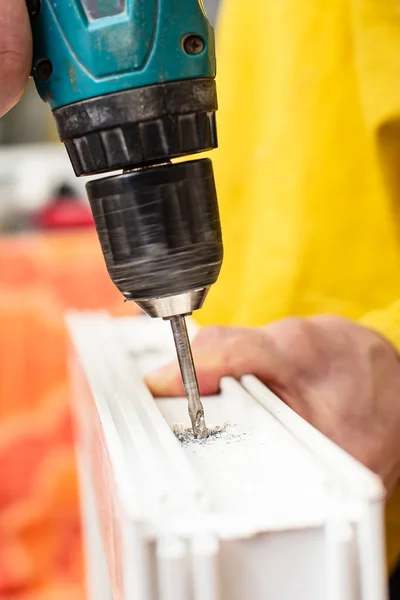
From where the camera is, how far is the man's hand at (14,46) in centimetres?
33

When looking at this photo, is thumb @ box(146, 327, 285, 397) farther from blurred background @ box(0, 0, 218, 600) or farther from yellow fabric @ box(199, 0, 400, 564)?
blurred background @ box(0, 0, 218, 600)

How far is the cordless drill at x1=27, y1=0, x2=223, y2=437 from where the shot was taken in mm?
318

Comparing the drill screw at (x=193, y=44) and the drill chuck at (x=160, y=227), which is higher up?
the drill screw at (x=193, y=44)

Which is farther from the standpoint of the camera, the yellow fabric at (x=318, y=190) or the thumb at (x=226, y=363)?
the yellow fabric at (x=318, y=190)

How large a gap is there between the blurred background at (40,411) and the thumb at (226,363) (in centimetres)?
60

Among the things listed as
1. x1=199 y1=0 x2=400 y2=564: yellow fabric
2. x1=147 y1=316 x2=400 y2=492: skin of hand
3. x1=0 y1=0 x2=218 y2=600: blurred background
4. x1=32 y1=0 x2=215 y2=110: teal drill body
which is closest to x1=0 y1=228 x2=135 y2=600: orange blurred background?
x1=0 y1=0 x2=218 y2=600: blurred background

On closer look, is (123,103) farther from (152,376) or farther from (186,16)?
(152,376)

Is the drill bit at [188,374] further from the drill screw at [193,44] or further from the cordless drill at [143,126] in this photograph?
the drill screw at [193,44]

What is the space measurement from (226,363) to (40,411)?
2.08 feet

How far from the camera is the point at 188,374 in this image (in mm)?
365

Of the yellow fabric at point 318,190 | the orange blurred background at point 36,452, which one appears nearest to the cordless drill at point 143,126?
the yellow fabric at point 318,190

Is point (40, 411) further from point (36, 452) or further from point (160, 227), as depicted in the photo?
point (160, 227)

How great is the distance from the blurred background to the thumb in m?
0.60

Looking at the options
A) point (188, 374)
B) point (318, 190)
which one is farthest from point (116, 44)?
point (318, 190)
